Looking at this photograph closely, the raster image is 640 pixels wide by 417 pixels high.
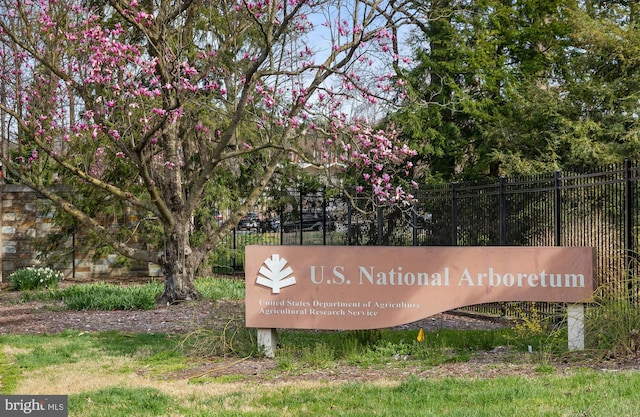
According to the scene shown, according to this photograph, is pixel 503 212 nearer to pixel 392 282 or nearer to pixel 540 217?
pixel 540 217

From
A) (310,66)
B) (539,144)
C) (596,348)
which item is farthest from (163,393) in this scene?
(539,144)

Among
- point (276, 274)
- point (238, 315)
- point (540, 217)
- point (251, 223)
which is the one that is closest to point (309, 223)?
point (251, 223)

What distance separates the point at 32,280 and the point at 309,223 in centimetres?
701

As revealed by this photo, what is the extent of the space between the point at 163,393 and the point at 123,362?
206 centimetres

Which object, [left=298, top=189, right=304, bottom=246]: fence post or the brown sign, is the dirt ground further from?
[left=298, top=189, right=304, bottom=246]: fence post

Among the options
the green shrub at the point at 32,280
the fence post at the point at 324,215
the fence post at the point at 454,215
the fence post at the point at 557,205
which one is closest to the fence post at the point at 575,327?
the fence post at the point at 557,205

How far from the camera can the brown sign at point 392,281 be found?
842 centimetres

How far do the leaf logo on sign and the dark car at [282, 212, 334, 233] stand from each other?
10400 millimetres

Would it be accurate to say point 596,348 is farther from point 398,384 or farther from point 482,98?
point 482,98

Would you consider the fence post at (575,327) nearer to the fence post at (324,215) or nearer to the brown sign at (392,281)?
the brown sign at (392,281)

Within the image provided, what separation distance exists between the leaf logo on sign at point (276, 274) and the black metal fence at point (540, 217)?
334cm

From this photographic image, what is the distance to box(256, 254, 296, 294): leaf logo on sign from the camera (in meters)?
8.77

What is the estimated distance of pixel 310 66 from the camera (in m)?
11.3
